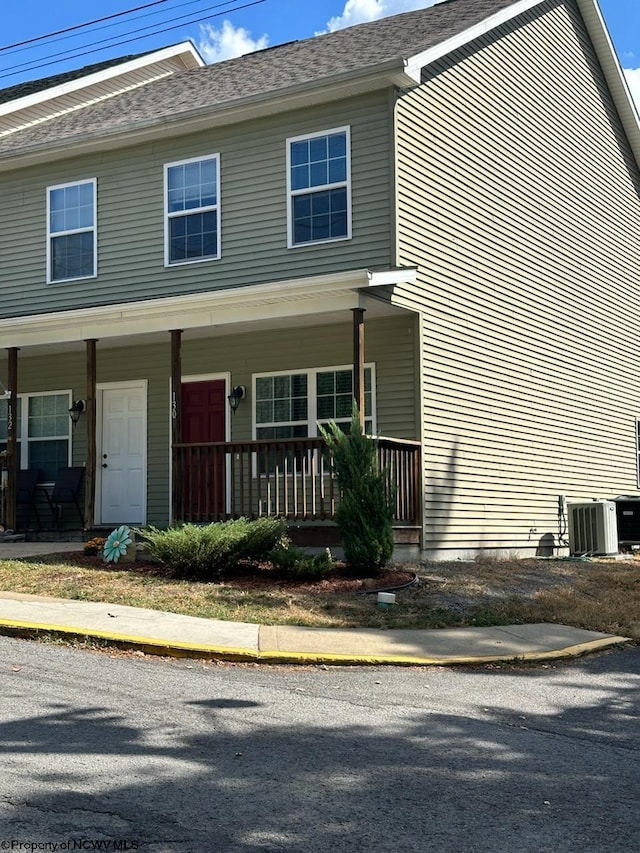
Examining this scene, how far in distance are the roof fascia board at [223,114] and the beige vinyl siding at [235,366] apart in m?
3.08

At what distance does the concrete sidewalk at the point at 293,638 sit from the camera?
310 inches

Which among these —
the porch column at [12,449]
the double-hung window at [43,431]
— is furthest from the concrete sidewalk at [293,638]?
the double-hung window at [43,431]

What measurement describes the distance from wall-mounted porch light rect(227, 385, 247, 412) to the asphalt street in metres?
7.82

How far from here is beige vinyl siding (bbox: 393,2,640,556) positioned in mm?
14133

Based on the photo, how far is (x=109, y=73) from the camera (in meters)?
21.0

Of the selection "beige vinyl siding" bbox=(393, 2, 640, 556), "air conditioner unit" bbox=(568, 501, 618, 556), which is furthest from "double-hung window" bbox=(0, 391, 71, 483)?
"air conditioner unit" bbox=(568, 501, 618, 556)

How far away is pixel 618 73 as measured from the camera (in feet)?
65.6

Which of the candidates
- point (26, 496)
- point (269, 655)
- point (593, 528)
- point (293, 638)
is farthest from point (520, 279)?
point (269, 655)

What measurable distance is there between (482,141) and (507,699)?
11067 millimetres

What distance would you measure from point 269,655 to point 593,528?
961 cm

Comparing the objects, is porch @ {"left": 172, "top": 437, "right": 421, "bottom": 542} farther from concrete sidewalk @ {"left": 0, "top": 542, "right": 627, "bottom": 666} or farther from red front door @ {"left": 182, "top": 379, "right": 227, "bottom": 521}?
concrete sidewalk @ {"left": 0, "top": 542, "right": 627, "bottom": 666}

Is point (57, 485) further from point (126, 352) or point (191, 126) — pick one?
point (191, 126)

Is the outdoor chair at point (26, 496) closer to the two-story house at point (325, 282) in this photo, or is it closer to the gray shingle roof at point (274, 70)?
the two-story house at point (325, 282)

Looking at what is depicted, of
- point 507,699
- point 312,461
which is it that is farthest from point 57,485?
point 507,699
